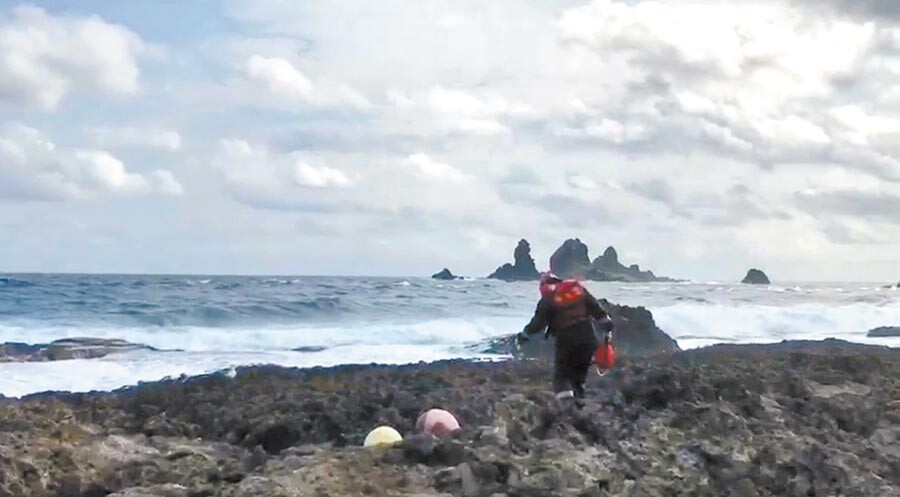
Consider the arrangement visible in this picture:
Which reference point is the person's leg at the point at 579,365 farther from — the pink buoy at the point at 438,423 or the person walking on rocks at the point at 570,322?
the pink buoy at the point at 438,423

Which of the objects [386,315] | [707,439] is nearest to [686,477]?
[707,439]

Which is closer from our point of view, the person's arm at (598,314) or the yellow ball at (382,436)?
the yellow ball at (382,436)

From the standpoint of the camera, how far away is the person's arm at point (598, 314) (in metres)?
11.4

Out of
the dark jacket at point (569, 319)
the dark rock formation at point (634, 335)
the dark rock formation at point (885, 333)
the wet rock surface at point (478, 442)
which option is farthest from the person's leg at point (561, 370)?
the dark rock formation at point (885, 333)

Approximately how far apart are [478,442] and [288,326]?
33341mm

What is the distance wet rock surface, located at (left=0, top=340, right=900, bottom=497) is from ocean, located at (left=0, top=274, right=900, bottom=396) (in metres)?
11.6

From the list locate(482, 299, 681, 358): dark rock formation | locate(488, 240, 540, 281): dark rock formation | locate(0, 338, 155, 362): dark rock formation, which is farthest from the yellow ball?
locate(488, 240, 540, 281): dark rock formation

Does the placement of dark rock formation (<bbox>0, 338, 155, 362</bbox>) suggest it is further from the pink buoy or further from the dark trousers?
the pink buoy

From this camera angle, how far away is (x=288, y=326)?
1606 inches

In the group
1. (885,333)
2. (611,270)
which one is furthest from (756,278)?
(885,333)

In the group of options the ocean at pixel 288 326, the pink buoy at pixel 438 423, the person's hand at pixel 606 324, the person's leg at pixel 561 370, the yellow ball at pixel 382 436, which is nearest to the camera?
the yellow ball at pixel 382 436

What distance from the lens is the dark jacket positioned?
1151 cm

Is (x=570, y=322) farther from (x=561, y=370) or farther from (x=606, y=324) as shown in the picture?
(x=561, y=370)

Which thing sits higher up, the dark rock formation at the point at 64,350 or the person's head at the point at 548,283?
the person's head at the point at 548,283
